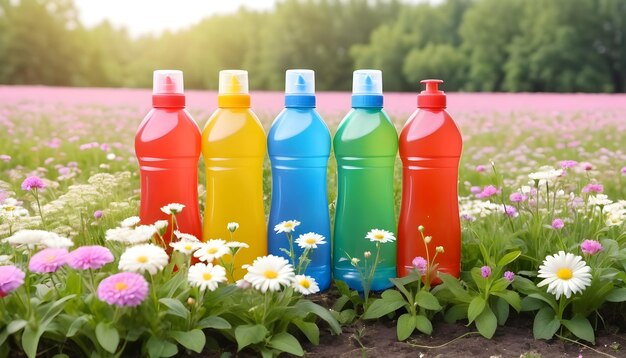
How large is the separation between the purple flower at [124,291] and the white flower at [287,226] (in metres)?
0.76

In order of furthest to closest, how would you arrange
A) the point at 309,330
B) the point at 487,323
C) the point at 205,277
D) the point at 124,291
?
1. the point at 487,323
2. the point at 309,330
3. the point at 205,277
4. the point at 124,291

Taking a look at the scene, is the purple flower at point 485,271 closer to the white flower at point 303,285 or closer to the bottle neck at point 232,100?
the white flower at point 303,285

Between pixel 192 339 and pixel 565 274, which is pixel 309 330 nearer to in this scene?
pixel 192 339

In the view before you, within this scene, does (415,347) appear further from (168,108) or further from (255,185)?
(168,108)

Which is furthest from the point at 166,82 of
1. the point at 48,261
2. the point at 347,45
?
the point at 347,45

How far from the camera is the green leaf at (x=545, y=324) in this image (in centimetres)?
273

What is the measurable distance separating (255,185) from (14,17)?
3246cm

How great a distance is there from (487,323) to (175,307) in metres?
1.20

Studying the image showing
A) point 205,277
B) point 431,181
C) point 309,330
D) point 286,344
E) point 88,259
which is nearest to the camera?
point 88,259

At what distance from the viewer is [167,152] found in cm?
289

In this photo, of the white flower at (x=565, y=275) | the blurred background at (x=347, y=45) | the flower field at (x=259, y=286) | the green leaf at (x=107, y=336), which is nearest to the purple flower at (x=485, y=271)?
the flower field at (x=259, y=286)

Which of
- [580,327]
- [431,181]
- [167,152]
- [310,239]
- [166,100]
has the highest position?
[166,100]

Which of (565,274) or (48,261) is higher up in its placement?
(48,261)

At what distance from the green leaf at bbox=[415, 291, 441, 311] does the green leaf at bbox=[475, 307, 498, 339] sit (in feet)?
0.54
